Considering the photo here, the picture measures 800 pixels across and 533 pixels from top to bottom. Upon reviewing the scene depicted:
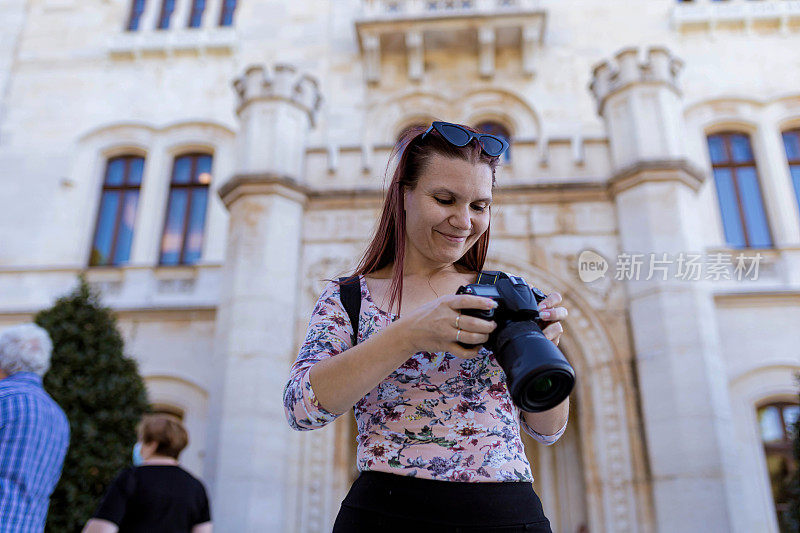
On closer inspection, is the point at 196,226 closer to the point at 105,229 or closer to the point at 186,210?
the point at 186,210

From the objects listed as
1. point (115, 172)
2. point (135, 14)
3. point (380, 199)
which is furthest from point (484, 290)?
point (135, 14)

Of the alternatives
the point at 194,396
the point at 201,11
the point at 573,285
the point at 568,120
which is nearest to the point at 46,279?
the point at 194,396

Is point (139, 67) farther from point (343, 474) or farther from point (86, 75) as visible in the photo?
point (343, 474)

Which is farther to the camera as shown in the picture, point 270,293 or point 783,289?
point 783,289

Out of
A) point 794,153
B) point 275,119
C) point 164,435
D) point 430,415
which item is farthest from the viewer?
point 794,153

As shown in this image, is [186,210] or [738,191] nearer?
[738,191]

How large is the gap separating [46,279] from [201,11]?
5945 millimetres

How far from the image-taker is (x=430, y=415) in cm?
128

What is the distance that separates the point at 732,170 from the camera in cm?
959

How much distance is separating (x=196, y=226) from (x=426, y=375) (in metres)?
9.45

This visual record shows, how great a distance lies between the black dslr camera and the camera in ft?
3.41

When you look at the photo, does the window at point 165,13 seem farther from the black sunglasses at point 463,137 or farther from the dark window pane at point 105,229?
the black sunglasses at point 463,137

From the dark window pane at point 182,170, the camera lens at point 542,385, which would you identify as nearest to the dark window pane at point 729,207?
the dark window pane at point 182,170

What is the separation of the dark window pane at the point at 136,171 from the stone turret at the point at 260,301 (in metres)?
3.88
